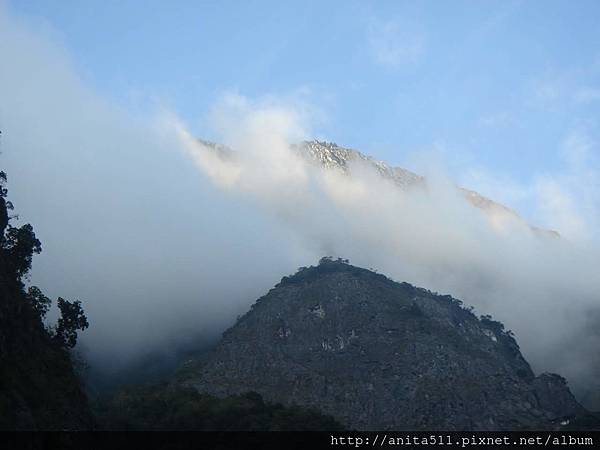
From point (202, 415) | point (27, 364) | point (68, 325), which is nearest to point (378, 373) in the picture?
point (202, 415)

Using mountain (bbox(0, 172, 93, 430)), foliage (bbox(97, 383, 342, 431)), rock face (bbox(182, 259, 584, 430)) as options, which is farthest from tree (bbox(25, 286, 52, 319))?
rock face (bbox(182, 259, 584, 430))

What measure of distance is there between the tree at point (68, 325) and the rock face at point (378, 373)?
69200mm

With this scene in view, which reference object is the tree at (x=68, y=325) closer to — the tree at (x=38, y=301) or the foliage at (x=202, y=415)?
the tree at (x=38, y=301)

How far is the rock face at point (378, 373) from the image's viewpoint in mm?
156000

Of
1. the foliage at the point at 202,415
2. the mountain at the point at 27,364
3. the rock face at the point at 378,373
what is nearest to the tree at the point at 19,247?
the mountain at the point at 27,364

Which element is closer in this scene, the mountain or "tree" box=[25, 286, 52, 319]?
the mountain

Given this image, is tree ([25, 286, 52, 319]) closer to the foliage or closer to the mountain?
the mountain

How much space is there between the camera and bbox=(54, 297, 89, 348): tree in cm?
9712

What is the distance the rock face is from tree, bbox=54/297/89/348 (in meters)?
69.2

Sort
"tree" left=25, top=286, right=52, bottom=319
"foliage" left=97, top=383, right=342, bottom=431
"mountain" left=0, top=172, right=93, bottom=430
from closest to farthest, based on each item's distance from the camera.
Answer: "mountain" left=0, top=172, right=93, bottom=430 < "tree" left=25, top=286, right=52, bottom=319 < "foliage" left=97, top=383, right=342, bottom=431

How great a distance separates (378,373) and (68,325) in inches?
3613

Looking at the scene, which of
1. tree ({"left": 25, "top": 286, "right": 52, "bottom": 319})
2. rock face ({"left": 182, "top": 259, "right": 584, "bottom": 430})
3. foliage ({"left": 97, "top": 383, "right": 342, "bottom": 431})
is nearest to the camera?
tree ({"left": 25, "top": 286, "right": 52, "bottom": 319})

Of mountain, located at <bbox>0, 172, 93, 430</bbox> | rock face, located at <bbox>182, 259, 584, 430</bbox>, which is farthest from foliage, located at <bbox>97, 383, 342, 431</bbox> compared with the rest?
mountain, located at <bbox>0, 172, 93, 430</bbox>

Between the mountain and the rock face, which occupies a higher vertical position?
the rock face
